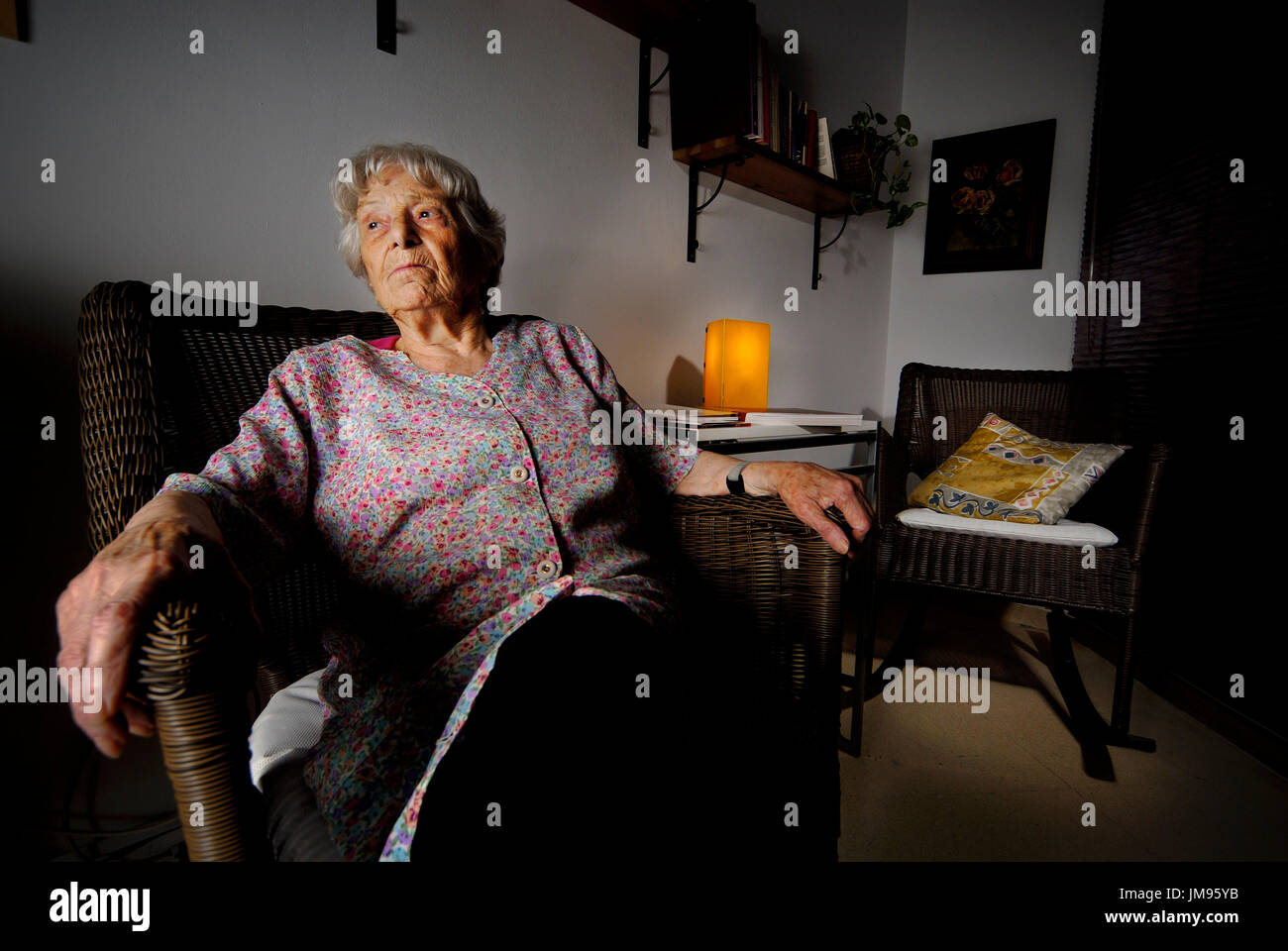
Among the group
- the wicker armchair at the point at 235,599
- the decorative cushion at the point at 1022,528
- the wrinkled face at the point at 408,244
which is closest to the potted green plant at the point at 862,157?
the decorative cushion at the point at 1022,528

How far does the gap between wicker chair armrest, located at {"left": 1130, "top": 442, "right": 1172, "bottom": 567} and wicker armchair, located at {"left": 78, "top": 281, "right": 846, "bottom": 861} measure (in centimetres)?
113

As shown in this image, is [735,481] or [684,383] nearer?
[735,481]

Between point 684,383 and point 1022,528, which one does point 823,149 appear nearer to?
point 684,383

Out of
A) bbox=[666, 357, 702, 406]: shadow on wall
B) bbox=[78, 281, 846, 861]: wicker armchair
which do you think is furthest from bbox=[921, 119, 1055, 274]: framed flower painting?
bbox=[78, 281, 846, 861]: wicker armchair

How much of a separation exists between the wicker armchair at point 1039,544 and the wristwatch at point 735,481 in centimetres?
70

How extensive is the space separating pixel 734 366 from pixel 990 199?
66.9 inches

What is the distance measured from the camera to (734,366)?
1965mm

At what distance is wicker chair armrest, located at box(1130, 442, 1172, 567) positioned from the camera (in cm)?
159

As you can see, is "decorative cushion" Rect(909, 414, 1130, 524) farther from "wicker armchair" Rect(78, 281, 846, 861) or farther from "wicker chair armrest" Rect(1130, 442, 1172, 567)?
"wicker armchair" Rect(78, 281, 846, 861)

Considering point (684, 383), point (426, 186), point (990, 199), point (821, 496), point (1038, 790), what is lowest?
point (1038, 790)

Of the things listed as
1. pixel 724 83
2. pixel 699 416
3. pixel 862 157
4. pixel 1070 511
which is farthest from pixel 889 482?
pixel 862 157

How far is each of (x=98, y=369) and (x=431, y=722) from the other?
2.10ft

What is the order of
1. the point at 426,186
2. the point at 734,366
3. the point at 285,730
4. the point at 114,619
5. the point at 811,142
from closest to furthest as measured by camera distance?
the point at 114,619, the point at 285,730, the point at 426,186, the point at 734,366, the point at 811,142

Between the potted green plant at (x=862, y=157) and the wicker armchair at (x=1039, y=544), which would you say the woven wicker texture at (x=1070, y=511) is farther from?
the potted green plant at (x=862, y=157)
